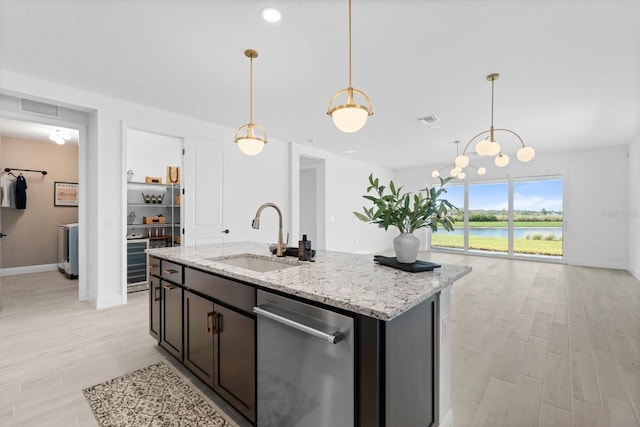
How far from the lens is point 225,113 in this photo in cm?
427

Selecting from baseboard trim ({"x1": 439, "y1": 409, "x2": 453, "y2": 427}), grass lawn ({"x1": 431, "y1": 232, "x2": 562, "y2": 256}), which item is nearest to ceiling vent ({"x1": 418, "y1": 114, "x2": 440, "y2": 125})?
baseboard trim ({"x1": 439, "y1": 409, "x2": 453, "y2": 427})

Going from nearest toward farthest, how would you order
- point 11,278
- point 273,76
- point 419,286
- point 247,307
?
point 419,286 → point 247,307 → point 273,76 → point 11,278

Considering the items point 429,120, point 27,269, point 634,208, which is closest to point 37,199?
point 27,269

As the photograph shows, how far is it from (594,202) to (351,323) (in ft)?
26.9

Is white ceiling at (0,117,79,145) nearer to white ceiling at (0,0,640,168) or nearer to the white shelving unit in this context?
the white shelving unit

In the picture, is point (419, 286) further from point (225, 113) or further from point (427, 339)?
point (225, 113)

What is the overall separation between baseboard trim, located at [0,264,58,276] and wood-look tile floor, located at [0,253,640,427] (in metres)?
1.39

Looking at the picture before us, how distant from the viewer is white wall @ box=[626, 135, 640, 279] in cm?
525

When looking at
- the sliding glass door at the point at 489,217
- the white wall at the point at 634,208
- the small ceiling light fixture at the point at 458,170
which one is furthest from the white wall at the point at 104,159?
the white wall at the point at 634,208

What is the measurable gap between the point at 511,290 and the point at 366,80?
3.86 metres

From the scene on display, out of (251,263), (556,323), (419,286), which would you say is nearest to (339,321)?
(419,286)

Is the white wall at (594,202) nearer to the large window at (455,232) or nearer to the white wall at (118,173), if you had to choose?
the large window at (455,232)

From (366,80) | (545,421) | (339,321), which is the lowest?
(545,421)

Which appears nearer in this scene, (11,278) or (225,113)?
(225,113)
